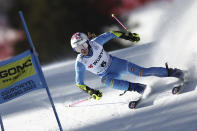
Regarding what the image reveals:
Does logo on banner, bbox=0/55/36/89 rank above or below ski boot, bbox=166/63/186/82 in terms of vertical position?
above

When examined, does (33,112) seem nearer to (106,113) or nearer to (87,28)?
(106,113)

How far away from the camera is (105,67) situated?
443cm

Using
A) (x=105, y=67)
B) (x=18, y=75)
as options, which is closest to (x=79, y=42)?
(x=105, y=67)

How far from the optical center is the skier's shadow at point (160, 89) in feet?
13.3

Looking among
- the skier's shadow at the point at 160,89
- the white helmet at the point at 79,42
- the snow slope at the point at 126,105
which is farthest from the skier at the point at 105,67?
the snow slope at the point at 126,105

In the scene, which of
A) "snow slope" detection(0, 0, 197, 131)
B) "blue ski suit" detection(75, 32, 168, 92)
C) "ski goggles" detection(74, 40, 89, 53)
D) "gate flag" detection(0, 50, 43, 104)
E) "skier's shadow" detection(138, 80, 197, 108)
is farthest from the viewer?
"blue ski suit" detection(75, 32, 168, 92)

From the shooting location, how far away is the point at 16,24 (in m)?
13.1

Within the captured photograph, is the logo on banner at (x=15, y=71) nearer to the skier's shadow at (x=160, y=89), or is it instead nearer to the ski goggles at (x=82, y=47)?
the ski goggles at (x=82, y=47)

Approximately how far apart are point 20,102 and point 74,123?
6.03ft

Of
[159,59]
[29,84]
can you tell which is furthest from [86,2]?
[29,84]

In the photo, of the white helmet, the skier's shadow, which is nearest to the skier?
the white helmet

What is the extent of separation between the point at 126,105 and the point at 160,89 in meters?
0.50

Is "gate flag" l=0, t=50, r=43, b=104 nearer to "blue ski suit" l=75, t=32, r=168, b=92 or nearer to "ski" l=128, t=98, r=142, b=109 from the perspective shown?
"blue ski suit" l=75, t=32, r=168, b=92

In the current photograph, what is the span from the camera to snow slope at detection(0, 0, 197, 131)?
3.68 m
